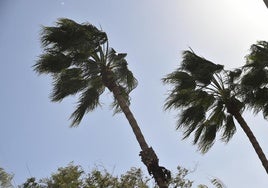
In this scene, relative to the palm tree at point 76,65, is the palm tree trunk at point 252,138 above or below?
below

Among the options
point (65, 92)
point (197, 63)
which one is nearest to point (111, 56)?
point (65, 92)

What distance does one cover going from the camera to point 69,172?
1271cm

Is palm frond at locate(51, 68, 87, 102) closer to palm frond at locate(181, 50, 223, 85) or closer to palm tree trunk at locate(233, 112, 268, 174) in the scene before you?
palm frond at locate(181, 50, 223, 85)

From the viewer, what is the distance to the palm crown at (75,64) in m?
12.0

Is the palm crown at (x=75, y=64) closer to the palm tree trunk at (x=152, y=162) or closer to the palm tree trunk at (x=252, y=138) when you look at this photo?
the palm tree trunk at (x=152, y=162)

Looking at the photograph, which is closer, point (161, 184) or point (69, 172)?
point (161, 184)

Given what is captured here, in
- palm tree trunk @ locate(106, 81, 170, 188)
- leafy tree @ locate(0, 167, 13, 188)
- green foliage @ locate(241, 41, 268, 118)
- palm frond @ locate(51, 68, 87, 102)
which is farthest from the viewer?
leafy tree @ locate(0, 167, 13, 188)

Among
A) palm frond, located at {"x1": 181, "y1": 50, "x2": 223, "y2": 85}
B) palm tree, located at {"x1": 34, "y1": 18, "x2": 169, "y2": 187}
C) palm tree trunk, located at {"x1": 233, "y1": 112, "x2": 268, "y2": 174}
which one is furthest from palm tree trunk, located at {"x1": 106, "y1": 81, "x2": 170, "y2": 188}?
palm tree trunk, located at {"x1": 233, "y1": 112, "x2": 268, "y2": 174}

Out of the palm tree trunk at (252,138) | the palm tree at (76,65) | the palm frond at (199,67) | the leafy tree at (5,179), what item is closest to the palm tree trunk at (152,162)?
the palm tree at (76,65)

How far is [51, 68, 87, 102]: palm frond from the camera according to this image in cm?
1202

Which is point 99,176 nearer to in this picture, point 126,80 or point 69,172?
point 69,172

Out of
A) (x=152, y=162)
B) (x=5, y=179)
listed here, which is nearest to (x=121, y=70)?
(x=152, y=162)

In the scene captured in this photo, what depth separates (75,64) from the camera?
1235 cm

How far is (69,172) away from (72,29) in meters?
5.36
